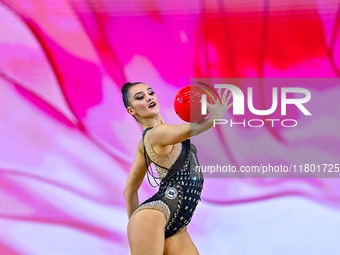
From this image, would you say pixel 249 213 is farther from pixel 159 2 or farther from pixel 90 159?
pixel 159 2

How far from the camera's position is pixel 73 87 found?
128 inches

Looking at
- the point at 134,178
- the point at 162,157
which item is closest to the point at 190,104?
the point at 162,157

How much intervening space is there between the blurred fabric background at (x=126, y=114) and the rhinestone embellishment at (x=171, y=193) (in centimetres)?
96

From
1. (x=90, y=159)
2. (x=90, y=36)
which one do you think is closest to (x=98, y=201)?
(x=90, y=159)

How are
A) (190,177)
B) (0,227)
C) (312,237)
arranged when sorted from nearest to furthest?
(190,177) < (312,237) < (0,227)

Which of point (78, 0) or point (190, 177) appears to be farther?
point (78, 0)

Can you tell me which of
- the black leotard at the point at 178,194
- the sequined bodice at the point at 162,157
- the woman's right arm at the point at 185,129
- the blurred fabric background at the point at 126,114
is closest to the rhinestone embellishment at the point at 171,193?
the black leotard at the point at 178,194

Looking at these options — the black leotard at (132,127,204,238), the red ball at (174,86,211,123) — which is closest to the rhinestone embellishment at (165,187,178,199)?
the black leotard at (132,127,204,238)

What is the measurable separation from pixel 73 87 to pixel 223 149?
4.56 feet

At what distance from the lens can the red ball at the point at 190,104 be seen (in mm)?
2067

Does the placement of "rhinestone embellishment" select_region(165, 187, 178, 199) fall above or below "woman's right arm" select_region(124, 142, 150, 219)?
below

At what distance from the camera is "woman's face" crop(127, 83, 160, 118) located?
2395 mm

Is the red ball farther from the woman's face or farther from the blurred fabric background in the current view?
the blurred fabric background

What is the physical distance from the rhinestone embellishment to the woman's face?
0.48 metres
